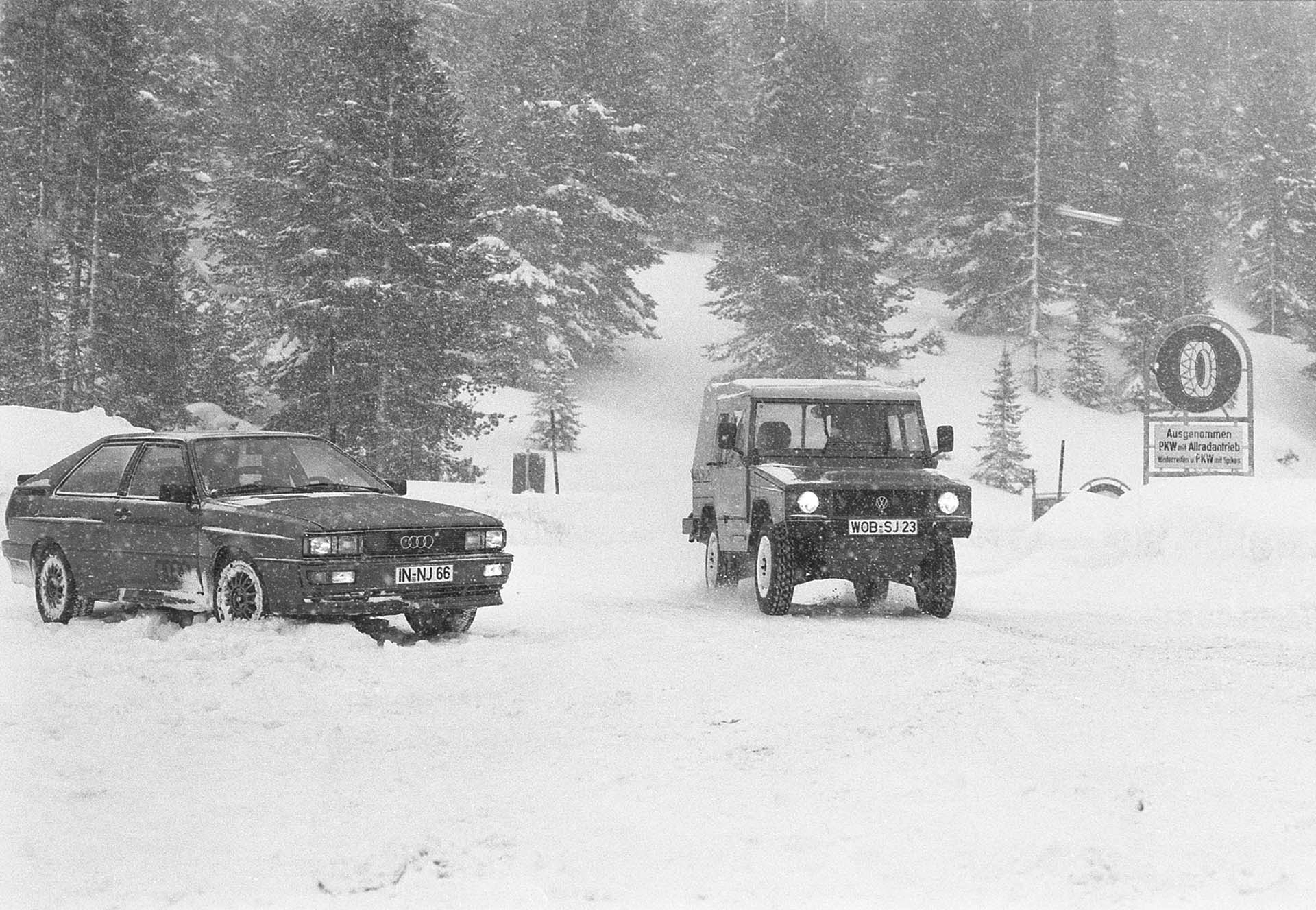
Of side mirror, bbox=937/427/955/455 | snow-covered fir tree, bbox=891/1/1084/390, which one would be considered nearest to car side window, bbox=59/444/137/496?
side mirror, bbox=937/427/955/455

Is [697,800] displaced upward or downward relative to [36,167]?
Result: downward

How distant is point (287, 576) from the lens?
8.98 meters

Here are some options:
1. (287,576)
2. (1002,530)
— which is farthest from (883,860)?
(1002,530)

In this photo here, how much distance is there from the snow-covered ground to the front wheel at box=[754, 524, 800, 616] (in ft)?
1.28

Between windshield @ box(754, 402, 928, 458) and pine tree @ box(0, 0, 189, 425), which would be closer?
windshield @ box(754, 402, 928, 458)

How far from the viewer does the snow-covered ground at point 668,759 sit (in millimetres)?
4445

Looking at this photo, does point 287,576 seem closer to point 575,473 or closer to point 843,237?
point 575,473

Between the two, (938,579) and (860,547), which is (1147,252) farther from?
(860,547)

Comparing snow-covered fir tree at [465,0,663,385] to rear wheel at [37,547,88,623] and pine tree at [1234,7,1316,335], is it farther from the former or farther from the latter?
pine tree at [1234,7,1316,335]

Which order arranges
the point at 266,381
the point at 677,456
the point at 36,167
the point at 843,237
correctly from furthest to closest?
the point at 843,237, the point at 677,456, the point at 36,167, the point at 266,381

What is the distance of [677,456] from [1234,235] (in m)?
44.9

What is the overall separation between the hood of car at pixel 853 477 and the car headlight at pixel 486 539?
262 centimetres

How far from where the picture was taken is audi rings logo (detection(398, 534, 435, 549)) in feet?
30.9

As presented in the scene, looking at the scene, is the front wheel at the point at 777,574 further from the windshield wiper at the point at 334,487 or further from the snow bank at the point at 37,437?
the snow bank at the point at 37,437
